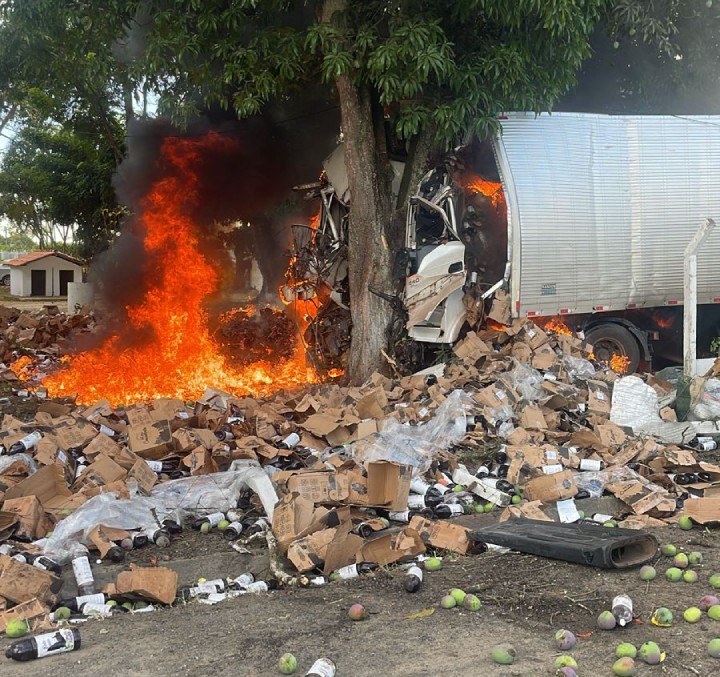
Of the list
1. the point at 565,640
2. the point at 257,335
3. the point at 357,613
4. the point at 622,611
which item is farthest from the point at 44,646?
the point at 257,335

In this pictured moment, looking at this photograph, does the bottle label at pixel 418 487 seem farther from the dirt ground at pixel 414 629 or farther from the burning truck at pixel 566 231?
the burning truck at pixel 566 231

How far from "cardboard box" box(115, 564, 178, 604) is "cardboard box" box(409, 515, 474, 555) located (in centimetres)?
153

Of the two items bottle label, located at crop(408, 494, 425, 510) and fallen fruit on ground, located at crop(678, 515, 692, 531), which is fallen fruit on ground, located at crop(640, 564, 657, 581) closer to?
fallen fruit on ground, located at crop(678, 515, 692, 531)

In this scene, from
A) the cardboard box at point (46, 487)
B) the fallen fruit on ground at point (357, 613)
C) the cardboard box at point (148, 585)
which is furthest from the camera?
the cardboard box at point (46, 487)

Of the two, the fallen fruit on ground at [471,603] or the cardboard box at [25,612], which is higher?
the fallen fruit on ground at [471,603]

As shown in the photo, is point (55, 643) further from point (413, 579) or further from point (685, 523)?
point (685, 523)

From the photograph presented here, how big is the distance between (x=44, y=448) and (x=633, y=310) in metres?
7.49

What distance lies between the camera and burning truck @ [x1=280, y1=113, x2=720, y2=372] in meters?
9.35

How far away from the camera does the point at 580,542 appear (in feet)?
14.4

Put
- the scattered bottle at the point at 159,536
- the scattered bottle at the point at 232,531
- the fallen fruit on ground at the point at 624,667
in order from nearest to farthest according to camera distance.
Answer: the fallen fruit on ground at the point at 624,667 < the scattered bottle at the point at 159,536 < the scattered bottle at the point at 232,531

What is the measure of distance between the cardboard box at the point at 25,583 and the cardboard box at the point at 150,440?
238 cm

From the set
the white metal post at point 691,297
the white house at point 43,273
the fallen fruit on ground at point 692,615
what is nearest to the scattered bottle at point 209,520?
the fallen fruit on ground at point 692,615

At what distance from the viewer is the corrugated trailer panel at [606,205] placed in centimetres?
934

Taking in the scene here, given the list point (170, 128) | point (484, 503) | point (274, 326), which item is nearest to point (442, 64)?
point (484, 503)
